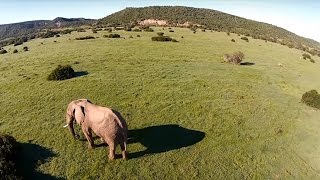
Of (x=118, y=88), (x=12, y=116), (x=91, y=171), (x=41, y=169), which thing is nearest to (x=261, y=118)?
(x=118, y=88)

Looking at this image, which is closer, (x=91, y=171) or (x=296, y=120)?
(x=91, y=171)

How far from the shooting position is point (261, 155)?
968 inches

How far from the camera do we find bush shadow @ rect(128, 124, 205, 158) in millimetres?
23781

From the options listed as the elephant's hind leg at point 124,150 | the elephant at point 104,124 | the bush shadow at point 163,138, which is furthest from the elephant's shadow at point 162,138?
the elephant at point 104,124

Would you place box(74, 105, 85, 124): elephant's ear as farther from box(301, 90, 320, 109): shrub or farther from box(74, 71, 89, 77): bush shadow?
box(301, 90, 320, 109): shrub

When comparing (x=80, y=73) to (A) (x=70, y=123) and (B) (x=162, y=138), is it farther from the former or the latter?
(B) (x=162, y=138)

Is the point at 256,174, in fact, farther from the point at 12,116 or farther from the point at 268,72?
the point at 268,72

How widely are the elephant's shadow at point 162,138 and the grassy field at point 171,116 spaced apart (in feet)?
0.24

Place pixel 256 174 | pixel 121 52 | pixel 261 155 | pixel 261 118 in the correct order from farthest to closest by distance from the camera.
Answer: pixel 121 52 → pixel 261 118 → pixel 261 155 → pixel 256 174

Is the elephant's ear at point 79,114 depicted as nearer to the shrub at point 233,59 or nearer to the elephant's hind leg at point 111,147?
the elephant's hind leg at point 111,147

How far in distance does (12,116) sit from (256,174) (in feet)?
65.1

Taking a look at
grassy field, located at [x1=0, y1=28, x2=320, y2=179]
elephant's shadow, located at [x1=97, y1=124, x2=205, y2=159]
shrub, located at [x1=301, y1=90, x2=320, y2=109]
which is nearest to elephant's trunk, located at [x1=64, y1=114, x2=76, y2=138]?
grassy field, located at [x1=0, y1=28, x2=320, y2=179]

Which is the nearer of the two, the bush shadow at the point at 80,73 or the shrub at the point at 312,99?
the shrub at the point at 312,99

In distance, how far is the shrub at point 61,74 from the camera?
35.6 m
